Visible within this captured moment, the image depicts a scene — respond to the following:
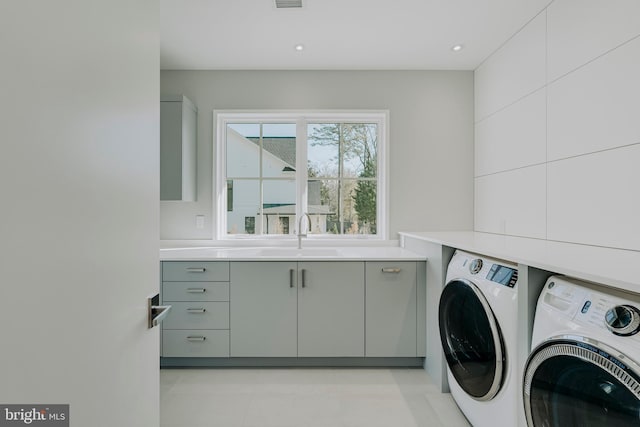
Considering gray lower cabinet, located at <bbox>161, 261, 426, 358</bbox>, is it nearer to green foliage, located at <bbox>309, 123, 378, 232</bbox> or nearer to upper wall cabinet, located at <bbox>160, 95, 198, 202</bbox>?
upper wall cabinet, located at <bbox>160, 95, 198, 202</bbox>

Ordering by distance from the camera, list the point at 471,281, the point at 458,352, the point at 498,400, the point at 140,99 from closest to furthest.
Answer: the point at 140,99 → the point at 498,400 → the point at 471,281 → the point at 458,352

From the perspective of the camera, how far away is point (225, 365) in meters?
2.49

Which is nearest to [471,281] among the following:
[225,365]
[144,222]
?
[144,222]

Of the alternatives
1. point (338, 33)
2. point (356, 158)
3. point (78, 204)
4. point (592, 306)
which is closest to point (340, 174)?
point (356, 158)

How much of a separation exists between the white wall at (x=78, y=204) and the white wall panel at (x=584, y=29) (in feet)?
6.55

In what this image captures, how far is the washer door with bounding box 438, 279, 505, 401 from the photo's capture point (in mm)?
1432

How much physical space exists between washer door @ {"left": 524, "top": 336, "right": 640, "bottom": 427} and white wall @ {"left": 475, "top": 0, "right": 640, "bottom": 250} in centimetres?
92

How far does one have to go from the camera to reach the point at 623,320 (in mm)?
858

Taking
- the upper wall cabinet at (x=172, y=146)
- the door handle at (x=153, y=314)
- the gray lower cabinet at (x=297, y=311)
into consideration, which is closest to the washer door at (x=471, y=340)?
the gray lower cabinet at (x=297, y=311)

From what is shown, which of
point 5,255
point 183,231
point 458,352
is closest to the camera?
point 5,255

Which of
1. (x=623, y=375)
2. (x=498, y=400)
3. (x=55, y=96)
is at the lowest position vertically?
(x=498, y=400)

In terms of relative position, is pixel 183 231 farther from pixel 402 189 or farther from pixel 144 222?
pixel 144 222

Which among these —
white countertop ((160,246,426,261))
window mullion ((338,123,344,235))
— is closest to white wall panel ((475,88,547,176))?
white countertop ((160,246,426,261))

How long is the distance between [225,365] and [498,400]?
1.82 m
